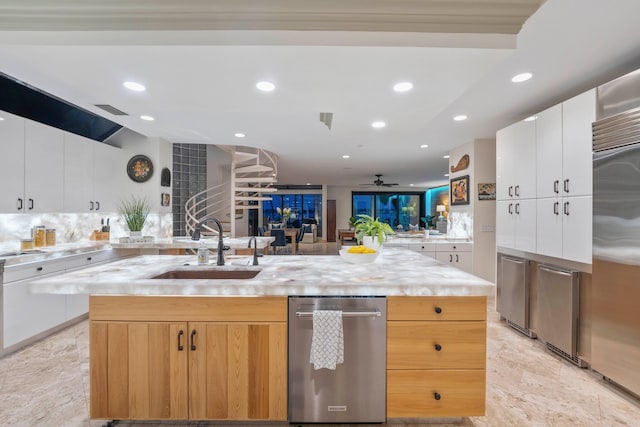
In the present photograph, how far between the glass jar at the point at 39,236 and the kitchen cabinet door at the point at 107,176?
712mm

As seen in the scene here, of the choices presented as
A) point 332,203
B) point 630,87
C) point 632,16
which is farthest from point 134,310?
point 332,203

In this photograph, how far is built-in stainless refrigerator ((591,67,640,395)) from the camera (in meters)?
2.08

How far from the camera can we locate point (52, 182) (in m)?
3.48

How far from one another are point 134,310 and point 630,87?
364 centimetres

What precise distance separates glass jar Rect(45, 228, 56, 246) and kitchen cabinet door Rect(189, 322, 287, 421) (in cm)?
323

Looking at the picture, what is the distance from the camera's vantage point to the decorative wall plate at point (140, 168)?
4680mm

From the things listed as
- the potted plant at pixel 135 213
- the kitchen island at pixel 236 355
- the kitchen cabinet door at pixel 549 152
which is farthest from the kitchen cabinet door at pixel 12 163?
the kitchen cabinet door at pixel 549 152

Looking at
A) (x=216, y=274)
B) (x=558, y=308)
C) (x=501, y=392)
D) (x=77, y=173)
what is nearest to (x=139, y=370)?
(x=216, y=274)

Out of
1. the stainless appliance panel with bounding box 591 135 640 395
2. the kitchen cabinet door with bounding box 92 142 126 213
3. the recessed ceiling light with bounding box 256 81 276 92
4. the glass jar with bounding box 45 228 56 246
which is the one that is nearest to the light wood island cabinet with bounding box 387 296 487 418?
the stainless appliance panel with bounding box 591 135 640 395

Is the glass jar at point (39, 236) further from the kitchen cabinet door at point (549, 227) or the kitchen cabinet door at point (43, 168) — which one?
the kitchen cabinet door at point (549, 227)

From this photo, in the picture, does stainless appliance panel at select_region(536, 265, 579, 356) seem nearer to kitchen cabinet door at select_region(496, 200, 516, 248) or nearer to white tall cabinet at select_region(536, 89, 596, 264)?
white tall cabinet at select_region(536, 89, 596, 264)

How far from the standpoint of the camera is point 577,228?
2.56 m

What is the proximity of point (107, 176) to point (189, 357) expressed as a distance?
3852 millimetres

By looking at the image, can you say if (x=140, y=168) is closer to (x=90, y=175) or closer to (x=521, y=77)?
(x=90, y=175)
